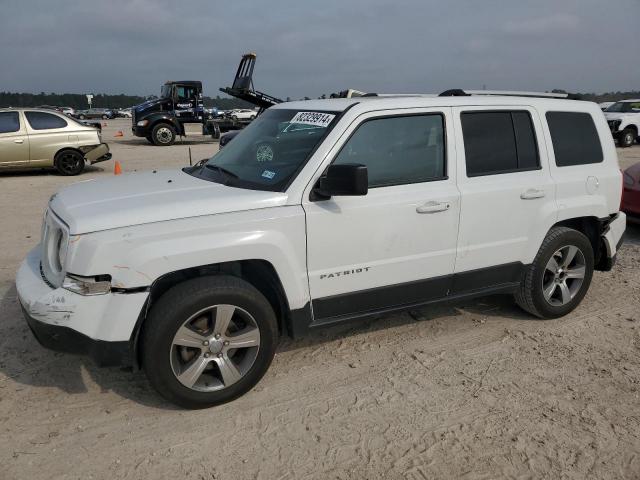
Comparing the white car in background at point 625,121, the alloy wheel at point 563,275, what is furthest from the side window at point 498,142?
the white car in background at point 625,121

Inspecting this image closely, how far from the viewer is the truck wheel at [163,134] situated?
21.1 meters

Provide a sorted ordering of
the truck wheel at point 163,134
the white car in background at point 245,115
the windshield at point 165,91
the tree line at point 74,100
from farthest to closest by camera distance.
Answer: the tree line at point 74,100
the white car in background at point 245,115
the windshield at point 165,91
the truck wheel at point 163,134

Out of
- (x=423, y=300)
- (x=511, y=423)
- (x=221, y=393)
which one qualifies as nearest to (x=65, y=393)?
(x=221, y=393)

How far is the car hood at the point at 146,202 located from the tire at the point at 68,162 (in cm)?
984

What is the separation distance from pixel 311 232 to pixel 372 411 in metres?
1.15

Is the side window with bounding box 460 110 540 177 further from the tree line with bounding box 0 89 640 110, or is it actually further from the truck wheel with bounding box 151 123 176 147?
the tree line with bounding box 0 89 640 110

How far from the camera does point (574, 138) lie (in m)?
4.41

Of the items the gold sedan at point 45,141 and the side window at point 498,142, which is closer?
the side window at point 498,142

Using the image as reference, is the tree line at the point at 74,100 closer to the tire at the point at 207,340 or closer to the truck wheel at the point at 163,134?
the truck wheel at the point at 163,134

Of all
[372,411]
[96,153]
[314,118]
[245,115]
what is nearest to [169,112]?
[96,153]

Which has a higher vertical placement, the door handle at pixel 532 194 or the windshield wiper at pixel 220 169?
the windshield wiper at pixel 220 169

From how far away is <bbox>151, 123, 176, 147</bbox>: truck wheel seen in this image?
2106 cm

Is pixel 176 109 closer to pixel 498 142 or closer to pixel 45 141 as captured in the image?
pixel 45 141

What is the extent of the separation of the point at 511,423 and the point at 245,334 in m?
1.65
